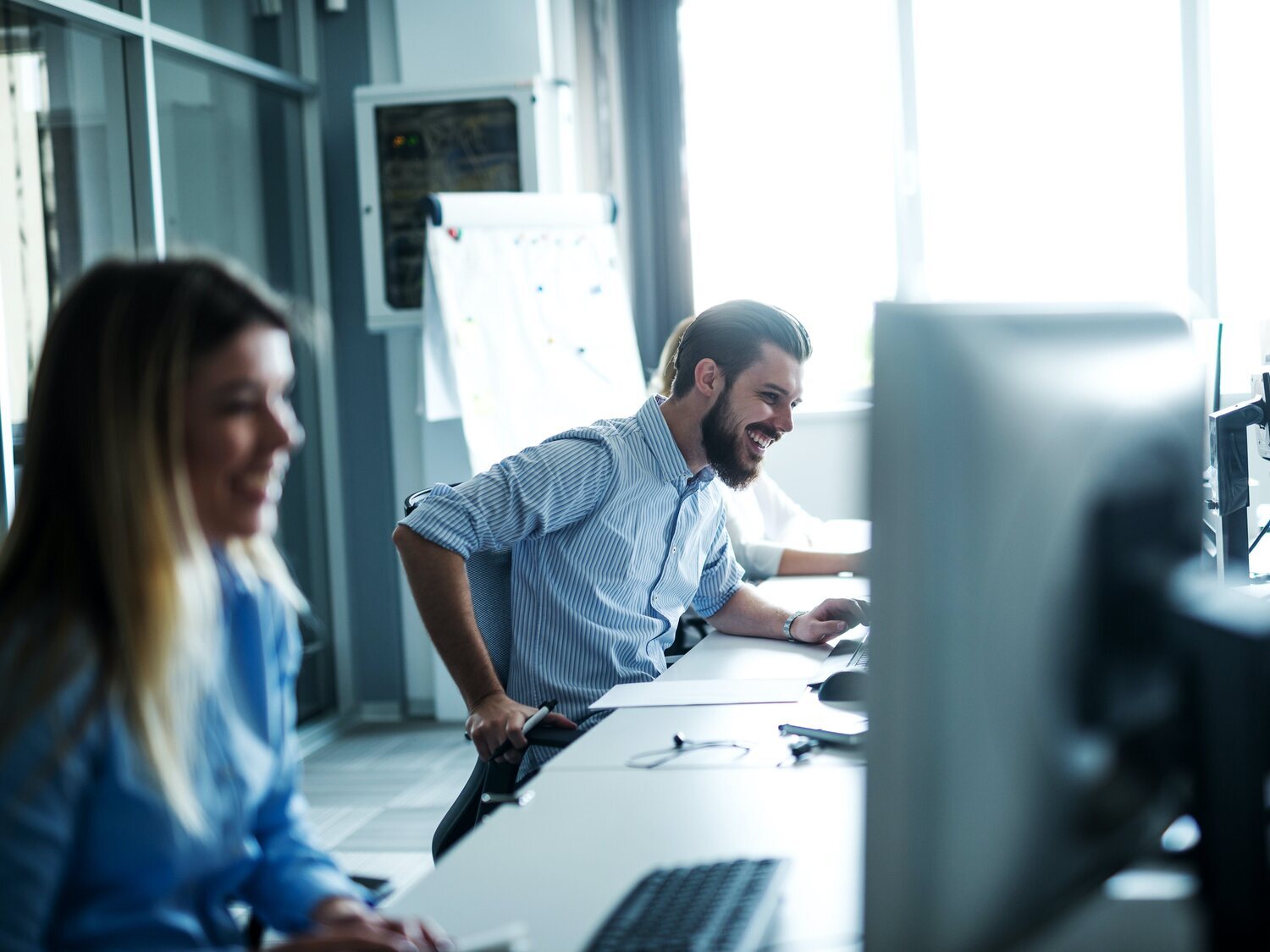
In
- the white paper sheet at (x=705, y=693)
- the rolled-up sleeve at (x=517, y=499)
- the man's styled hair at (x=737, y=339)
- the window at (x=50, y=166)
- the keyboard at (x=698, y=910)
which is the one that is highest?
the window at (x=50, y=166)

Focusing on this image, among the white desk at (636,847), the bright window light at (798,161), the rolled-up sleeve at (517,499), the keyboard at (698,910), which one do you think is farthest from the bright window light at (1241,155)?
the keyboard at (698,910)

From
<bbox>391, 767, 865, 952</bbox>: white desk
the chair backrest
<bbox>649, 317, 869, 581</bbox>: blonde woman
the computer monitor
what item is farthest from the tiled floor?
the computer monitor

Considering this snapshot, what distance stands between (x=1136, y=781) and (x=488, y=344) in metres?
3.25

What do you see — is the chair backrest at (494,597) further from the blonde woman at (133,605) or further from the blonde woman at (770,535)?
the blonde woman at (133,605)

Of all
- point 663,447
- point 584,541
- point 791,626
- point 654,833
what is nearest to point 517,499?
point 584,541

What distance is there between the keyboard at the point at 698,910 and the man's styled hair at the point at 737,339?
122cm

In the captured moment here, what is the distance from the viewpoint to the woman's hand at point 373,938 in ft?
2.73

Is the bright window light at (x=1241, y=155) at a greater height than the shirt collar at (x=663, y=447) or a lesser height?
greater

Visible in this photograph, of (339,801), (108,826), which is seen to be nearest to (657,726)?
(108,826)

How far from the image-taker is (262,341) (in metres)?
0.98

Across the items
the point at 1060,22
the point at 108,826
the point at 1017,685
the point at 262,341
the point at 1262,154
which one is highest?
the point at 1060,22

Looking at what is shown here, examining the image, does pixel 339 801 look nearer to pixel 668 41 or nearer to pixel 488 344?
pixel 488 344

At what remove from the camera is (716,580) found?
2215 millimetres

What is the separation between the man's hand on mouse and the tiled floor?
1189 mm
